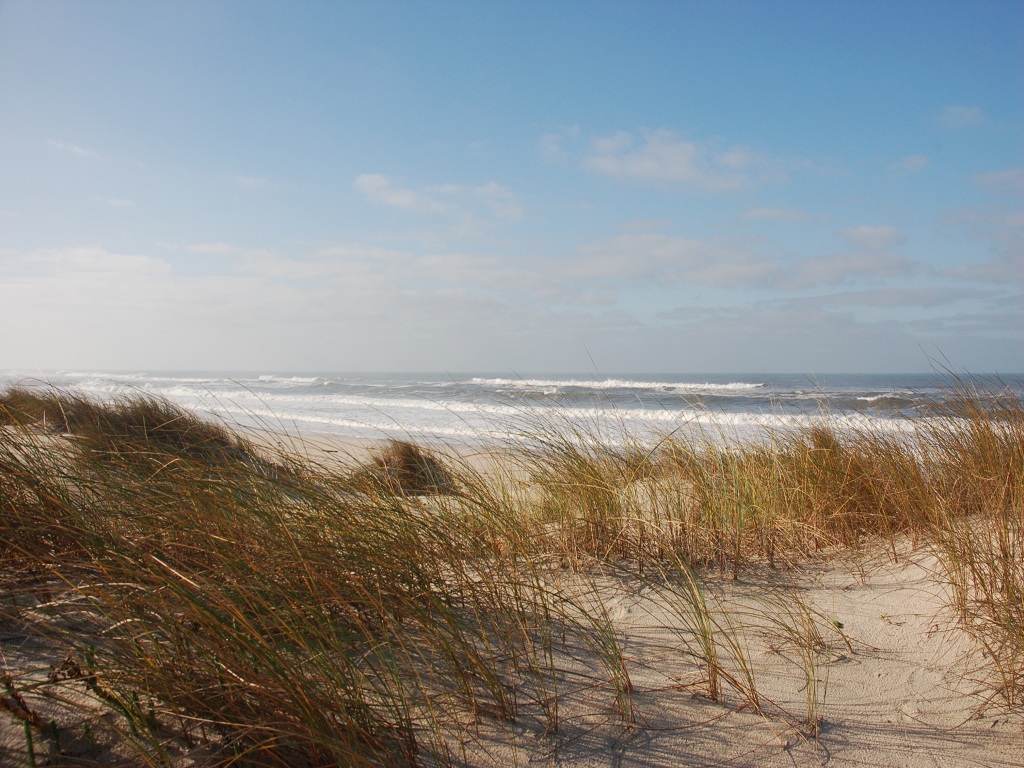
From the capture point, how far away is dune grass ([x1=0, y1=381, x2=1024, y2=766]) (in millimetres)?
1467

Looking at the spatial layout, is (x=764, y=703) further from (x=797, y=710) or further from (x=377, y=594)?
(x=377, y=594)

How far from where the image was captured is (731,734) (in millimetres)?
1758

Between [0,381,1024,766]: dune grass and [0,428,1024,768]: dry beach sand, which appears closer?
[0,381,1024,766]: dune grass

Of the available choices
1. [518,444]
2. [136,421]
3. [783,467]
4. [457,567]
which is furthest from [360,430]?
[457,567]

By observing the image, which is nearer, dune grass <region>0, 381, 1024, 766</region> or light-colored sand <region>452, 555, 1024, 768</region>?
dune grass <region>0, 381, 1024, 766</region>

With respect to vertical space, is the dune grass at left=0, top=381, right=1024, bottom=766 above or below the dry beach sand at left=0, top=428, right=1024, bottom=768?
above

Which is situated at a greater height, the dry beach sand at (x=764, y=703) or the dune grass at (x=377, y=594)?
the dune grass at (x=377, y=594)

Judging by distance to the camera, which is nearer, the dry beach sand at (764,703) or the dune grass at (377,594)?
the dune grass at (377,594)

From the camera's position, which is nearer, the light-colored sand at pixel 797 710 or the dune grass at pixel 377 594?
the dune grass at pixel 377 594

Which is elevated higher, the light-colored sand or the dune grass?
the dune grass

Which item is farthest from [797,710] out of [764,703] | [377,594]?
[377,594]

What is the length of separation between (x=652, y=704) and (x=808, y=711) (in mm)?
487

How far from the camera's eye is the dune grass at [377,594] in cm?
147

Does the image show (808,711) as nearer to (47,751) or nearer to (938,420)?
(47,751)
